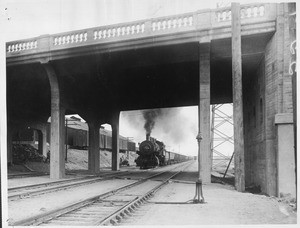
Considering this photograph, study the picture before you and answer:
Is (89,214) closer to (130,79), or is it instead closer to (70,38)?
(70,38)

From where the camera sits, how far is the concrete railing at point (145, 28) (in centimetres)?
1307

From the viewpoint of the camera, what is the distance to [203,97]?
1447 centimetres

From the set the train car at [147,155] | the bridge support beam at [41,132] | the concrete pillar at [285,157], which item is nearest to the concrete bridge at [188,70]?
the concrete pillar at [285,157]

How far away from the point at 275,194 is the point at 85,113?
594 inches

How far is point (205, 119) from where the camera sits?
14.3 metres

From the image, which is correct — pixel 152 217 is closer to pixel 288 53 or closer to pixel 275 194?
pixel 275 194

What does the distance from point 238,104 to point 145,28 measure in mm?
5335

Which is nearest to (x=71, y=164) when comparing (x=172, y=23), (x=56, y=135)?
(x=56, y=135)

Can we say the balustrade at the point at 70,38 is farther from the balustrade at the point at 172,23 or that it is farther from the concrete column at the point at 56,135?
the balustrade at the point at 172,23

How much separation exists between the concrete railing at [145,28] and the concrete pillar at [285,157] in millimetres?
4179

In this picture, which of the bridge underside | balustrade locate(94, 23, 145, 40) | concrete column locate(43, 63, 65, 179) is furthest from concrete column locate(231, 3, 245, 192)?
concrete column locate(43, 63, 65, 179)

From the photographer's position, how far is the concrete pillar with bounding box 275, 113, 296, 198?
10641 millimetres

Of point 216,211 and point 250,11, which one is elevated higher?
point 250,11

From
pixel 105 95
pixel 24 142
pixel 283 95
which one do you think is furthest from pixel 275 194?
pixel 24 142
